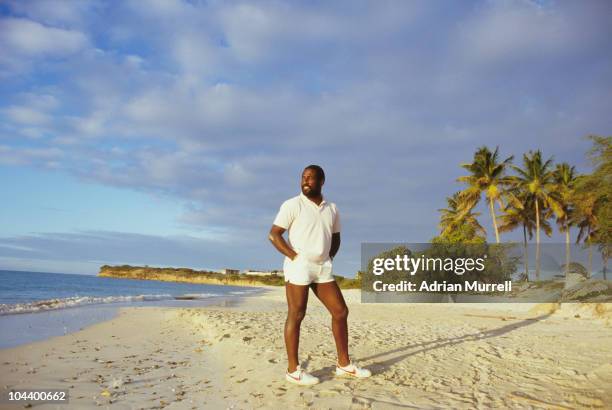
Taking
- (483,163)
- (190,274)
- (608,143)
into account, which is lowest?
(190,274)

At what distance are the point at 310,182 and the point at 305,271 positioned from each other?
94 cm

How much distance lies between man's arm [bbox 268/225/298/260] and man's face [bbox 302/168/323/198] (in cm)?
48

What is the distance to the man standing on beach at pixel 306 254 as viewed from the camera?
14.6 ft

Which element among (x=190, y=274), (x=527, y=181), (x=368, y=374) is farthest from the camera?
(x=190, y=274)

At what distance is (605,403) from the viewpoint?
4.20m

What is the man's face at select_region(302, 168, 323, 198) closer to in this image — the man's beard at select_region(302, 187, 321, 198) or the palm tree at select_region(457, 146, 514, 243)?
the man's beard at select_region(302, 187, 321, 198)

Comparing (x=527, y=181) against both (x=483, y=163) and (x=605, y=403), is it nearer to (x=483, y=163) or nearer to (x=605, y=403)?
(x=483, y=163)

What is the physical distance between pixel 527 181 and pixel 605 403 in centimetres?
3748

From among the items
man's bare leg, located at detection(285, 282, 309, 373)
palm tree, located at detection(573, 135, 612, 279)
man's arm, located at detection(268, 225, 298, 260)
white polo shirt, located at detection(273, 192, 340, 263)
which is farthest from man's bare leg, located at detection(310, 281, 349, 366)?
palm tree, located at detection(573, 135, 612, 279)

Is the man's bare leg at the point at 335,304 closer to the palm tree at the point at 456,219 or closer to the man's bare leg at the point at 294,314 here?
the man's bare leg at the point at 294,314

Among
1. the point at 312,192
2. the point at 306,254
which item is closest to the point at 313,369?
the point at 306,254

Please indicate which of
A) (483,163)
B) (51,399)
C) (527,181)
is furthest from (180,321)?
(527,181)

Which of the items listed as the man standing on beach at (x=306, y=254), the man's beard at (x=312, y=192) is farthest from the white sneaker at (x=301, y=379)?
the man's beard at (x=312, y=192)

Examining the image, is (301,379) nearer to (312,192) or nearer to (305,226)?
(305,226)
